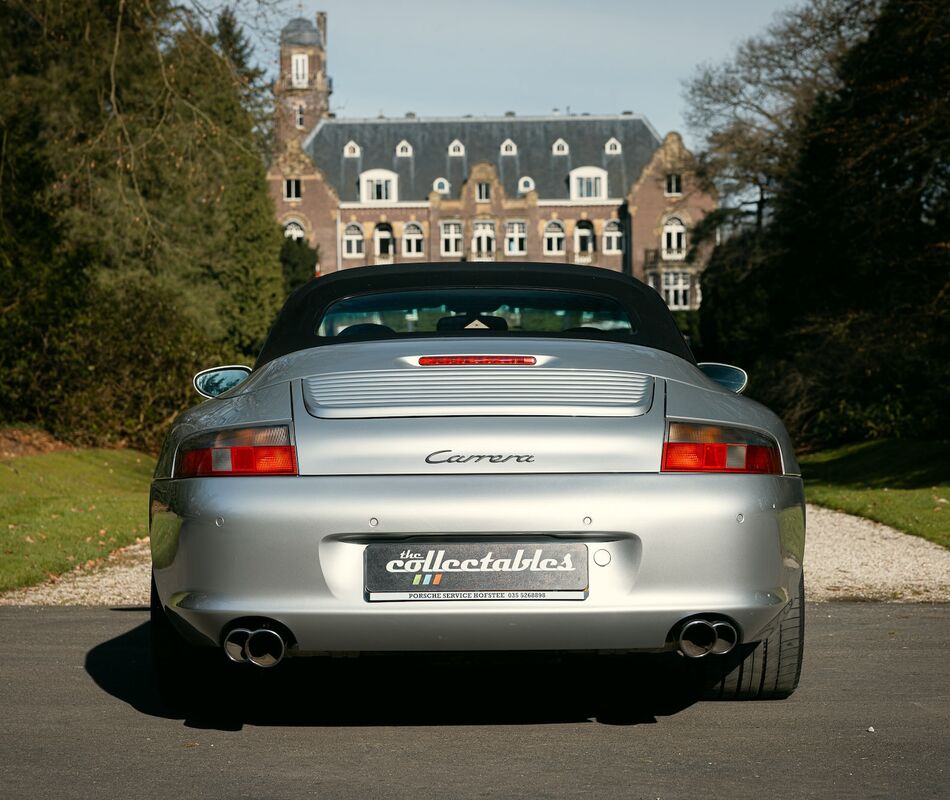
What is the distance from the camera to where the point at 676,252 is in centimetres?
9600

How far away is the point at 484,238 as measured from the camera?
99.4 meters

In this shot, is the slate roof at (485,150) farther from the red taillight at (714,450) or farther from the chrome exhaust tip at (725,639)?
the chrome exhaust tip at (725,639)

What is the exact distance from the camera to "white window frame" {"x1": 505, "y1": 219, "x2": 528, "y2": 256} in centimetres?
9931

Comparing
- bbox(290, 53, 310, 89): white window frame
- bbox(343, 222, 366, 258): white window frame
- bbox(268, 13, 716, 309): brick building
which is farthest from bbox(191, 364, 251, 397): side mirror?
bbox(290, 53, 310, 89): white window frame

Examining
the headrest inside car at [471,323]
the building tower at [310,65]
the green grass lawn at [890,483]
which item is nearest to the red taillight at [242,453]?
the headrest inside car at [471,323]

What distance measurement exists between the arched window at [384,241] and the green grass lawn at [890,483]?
234 ft

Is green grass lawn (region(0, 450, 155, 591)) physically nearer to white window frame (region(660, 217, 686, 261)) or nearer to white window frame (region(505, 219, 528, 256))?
white window frame (region(660, 217, 686, 261))

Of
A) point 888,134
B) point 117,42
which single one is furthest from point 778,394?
point 117,42

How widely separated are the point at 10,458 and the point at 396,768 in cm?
1663

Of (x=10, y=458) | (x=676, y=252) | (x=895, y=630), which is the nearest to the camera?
(x=895, y=630)

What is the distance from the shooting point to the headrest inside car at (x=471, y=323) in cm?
588

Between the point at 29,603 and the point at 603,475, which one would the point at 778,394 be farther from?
the point at 603,475

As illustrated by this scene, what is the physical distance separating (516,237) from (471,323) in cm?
9446

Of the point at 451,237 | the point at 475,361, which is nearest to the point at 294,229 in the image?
the point at 451,237
